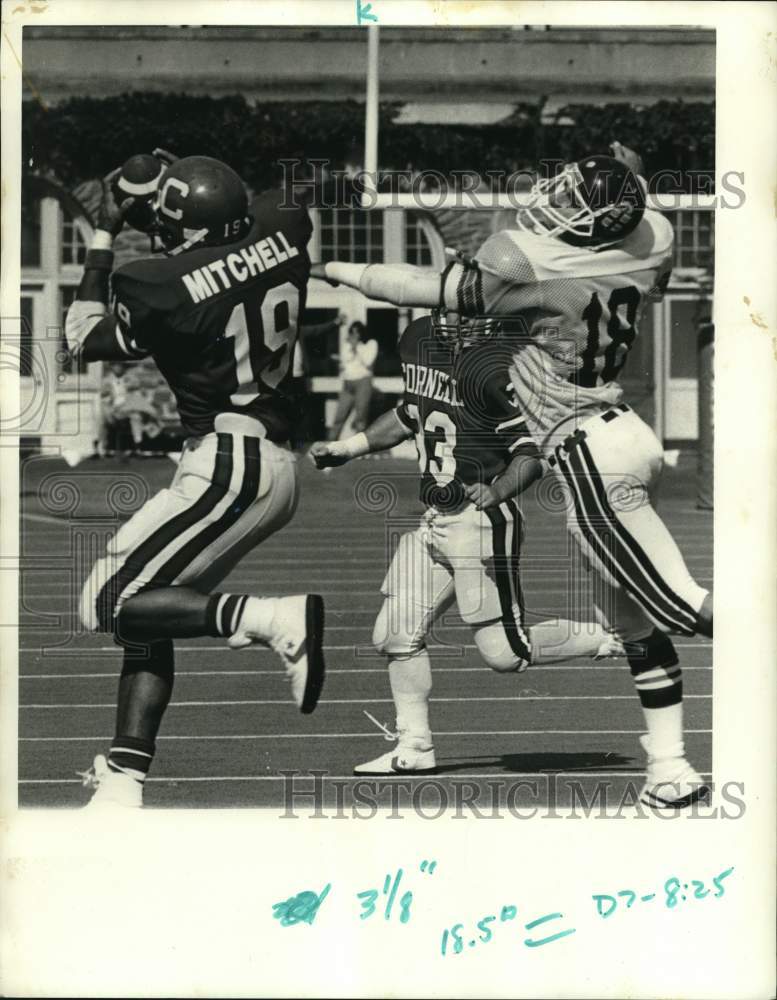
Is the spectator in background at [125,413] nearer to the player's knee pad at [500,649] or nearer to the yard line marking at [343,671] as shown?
the yard line marking at [343,671]

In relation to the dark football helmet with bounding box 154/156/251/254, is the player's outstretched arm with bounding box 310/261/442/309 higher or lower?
lower

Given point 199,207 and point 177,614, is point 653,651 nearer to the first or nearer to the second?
point 177,614

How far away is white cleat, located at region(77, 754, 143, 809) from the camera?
4.76 meters

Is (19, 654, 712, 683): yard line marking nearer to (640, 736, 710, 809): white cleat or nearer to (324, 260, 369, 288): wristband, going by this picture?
(640, 736, 710, 809): white cleat

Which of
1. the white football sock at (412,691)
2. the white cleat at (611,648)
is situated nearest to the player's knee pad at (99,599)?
the white football sock at (412,691)

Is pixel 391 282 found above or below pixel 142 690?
above

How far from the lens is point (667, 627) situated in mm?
4988

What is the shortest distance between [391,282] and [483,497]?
84cm

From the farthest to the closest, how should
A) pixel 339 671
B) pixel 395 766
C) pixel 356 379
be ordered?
pixel 356 379 → pixel 339 671 → pixel 395 766

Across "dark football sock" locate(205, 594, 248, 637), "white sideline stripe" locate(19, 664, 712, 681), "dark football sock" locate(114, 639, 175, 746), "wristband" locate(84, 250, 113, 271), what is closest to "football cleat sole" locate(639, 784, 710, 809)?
"white sideline stripe" locate(19, 664, 712, 681)

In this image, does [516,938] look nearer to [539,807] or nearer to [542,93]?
[539,807]

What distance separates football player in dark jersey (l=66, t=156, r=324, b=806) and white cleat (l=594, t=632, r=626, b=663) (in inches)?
35.7

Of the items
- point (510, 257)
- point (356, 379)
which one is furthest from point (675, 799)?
point (356, 379)

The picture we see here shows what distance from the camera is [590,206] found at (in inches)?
192
